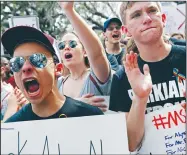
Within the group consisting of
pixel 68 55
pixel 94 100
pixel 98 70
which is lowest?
pixel 94 100

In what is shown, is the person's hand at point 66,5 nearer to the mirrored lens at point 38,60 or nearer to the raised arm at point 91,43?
the raised arm at point 91,43

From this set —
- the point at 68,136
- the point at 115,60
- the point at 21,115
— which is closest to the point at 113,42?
the point at 115,60

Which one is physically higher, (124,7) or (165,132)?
(124,7)

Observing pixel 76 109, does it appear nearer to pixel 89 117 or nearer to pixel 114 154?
pixel 89 117

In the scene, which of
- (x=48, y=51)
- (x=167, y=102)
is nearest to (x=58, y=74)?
(x=48, y=51)

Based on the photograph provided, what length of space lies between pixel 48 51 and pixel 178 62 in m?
1.04

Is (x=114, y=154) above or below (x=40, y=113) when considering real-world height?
below

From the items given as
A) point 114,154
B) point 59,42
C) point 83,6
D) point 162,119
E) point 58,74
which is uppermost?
point 83,6

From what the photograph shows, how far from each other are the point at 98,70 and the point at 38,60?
48 cm

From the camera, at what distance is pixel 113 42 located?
11.0 ft

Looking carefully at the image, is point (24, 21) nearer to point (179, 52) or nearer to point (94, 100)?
point (94, 100)

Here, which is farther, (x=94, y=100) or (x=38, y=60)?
(x=94, y=100)

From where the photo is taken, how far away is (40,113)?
3.32 meters

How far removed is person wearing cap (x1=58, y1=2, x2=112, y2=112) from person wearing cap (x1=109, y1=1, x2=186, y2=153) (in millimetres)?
107
